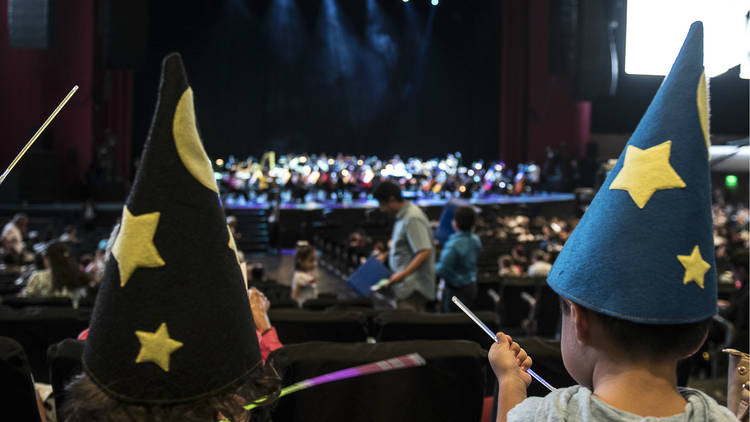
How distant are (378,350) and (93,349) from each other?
1286 millimetres

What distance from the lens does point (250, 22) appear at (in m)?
25.1

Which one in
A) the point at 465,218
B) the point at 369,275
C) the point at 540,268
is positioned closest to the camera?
the point at 369,275

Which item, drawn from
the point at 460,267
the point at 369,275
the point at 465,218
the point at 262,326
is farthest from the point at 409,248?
the point at 262,326

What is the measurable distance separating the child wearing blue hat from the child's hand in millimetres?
110

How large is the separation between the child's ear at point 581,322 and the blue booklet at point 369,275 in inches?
156

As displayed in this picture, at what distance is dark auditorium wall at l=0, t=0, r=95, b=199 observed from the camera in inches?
639

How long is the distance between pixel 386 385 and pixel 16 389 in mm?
1140

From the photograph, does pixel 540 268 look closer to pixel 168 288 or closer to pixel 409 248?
pixel 409 248

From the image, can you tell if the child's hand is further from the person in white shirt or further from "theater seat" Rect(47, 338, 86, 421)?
the person in white shirt

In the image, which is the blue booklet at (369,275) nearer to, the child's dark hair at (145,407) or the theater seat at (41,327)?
the theater seat at (41,327)

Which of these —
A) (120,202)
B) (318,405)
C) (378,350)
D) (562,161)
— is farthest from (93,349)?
(562,161)

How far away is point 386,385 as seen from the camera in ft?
7.30

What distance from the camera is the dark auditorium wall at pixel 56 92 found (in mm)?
16219

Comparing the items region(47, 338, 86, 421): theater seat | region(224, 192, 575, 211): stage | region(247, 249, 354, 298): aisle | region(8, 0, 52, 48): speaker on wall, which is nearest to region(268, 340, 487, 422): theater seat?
region(47, 338, 86, 421): theater seat
